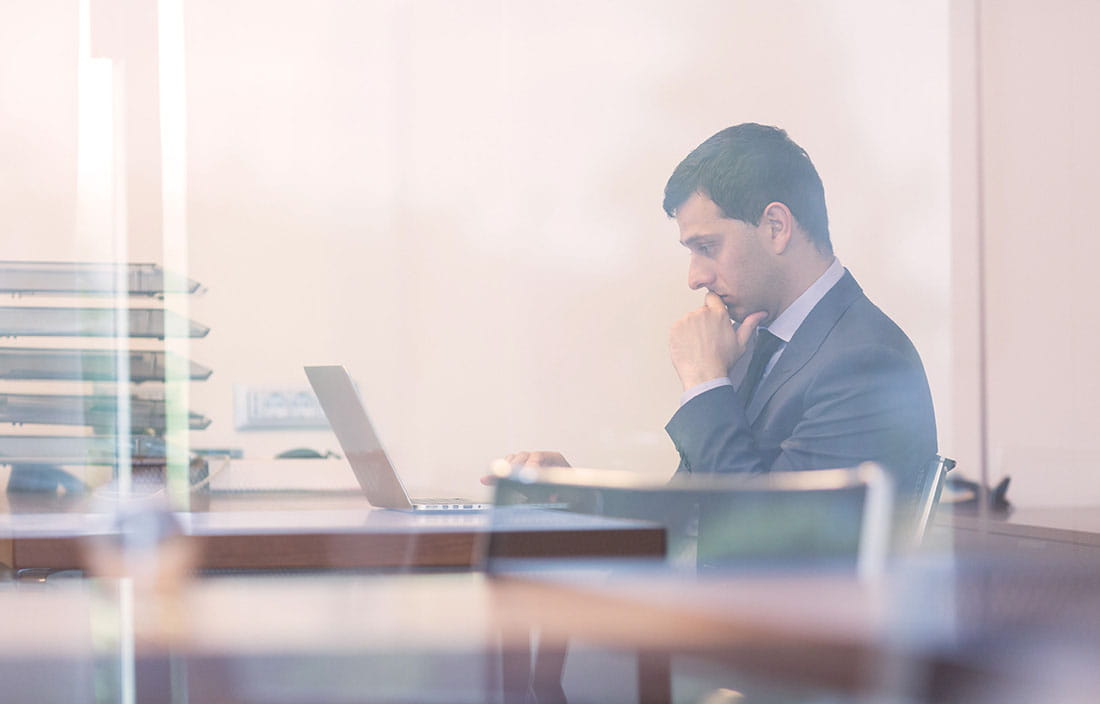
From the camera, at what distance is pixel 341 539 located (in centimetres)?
134

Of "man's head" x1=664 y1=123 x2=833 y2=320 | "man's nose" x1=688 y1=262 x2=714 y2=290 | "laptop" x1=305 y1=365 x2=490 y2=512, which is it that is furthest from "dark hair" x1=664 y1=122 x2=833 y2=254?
"laptop" x1=305 y1=365 x2=490 y2=512

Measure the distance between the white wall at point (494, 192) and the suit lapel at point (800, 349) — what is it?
1.57 feet

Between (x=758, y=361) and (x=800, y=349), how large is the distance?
84 millimetres

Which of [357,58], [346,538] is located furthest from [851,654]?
[357,58]

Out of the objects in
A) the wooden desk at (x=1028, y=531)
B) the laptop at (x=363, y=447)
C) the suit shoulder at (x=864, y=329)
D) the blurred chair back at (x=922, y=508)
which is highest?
the suit shoulder at (x=864, y=329)

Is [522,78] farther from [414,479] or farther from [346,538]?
[346,538]

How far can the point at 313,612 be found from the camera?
196 centimetres

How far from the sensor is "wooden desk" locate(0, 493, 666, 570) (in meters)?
1.24

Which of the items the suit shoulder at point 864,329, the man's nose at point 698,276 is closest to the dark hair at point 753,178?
the man's nose at point 698,276

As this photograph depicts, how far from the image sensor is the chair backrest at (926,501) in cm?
165

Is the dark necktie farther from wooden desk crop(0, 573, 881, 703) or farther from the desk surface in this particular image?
the desk surface

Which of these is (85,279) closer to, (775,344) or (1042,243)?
(775,344)

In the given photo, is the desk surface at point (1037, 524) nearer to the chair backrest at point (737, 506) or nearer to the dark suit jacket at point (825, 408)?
the dark suit jacket at point (825, 408)

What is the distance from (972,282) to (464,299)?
132 centimetres
